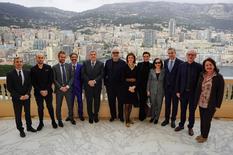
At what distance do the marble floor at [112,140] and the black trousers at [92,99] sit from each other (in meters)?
0.22

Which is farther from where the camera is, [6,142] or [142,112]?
[142,112]

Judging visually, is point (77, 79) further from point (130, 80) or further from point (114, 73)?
point (130, 80)

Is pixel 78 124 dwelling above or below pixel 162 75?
below

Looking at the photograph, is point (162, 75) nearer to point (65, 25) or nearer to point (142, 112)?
point (142, 112)

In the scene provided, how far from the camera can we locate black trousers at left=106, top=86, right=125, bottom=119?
4971 millimetres

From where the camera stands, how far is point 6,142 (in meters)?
4.39

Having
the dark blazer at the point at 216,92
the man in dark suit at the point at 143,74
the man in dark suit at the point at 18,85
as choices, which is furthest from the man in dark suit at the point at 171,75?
the man in dark suit at the point at 18,85

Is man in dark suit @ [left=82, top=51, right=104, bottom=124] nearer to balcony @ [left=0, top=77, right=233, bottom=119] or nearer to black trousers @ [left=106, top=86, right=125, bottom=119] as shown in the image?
black trousers @ [left=106, top=86, right=125, bottom=119]

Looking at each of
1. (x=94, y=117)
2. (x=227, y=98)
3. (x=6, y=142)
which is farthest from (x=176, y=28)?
(x=6, y=142)

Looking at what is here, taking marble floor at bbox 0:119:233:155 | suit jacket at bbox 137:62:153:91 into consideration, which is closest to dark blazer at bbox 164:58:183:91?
suit jacket at bbox 137:62:153:91

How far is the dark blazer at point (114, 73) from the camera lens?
4866mm

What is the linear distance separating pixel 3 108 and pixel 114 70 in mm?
2587

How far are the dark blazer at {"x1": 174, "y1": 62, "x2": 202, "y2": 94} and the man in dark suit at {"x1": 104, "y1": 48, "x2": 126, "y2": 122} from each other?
1.01 meters

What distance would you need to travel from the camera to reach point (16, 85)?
435cm
